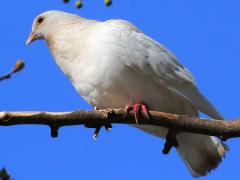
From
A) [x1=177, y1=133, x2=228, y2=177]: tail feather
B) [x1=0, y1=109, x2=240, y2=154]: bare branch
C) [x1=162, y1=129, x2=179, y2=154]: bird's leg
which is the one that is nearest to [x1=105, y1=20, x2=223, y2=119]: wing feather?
[x1=177, y1=133, x2=228, y2=177]: tail feather

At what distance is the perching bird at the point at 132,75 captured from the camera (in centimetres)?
729

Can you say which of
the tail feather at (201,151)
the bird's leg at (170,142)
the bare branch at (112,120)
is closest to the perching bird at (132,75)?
the tail feather at (201,151)

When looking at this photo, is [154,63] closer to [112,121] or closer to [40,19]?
[112,121]

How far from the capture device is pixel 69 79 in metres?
8.09

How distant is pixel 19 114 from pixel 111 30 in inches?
Result: 105

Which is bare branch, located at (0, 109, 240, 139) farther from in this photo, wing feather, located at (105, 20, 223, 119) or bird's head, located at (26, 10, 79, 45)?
bird's head, located at (26, 10, 79, 45)

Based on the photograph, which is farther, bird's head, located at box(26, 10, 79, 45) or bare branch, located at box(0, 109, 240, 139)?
bird's head, located at box(26, 10, 79, 45)

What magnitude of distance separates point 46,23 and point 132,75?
230 centimetres

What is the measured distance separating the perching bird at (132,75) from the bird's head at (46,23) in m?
0.31

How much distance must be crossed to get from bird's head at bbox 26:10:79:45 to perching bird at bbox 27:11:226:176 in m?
0.31

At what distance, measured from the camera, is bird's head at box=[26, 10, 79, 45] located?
874 cm

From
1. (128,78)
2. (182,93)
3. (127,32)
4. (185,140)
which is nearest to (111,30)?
(127,32)

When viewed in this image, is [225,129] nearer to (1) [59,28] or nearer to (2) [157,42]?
(2) [157,42]

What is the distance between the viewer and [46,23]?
895cm
